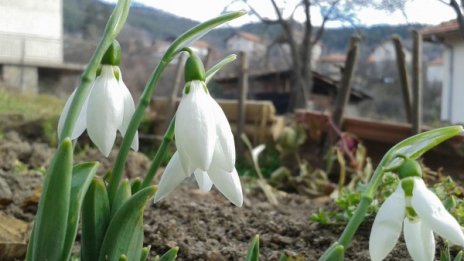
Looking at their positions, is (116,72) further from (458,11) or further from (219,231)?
(458,11)

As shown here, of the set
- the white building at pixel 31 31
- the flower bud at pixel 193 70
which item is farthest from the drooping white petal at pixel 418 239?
the white building at pixel 31 31

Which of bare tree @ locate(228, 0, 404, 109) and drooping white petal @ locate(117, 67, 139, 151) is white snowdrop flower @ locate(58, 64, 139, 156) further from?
bare tree @ locate(228, 0, 404, 109)

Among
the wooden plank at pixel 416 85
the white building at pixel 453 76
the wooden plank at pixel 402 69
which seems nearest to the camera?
the wooden plank at pixel 416 85

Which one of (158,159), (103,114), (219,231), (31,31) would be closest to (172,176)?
(158,159)

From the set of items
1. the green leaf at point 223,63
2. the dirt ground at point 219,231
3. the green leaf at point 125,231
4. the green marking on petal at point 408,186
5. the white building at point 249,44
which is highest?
the green leaf at point 223,63

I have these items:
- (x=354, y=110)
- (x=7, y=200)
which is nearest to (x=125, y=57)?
(x=354, y=110)

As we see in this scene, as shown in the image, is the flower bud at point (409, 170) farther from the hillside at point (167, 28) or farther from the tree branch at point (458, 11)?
the tree branch at point (458, 11)
